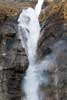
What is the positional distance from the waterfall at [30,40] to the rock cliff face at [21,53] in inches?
19.1

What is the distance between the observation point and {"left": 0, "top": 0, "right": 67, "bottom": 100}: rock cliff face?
21000 mm

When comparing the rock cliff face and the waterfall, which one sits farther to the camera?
the waterfall

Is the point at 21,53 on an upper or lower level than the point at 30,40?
lower

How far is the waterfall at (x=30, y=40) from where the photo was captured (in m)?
22.2

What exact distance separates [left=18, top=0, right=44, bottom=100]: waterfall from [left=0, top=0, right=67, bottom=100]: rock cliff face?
0.49m

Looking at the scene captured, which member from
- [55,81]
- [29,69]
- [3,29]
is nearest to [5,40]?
[3,29]

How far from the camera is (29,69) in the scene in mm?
Result: 22547

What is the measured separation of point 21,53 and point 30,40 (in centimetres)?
245

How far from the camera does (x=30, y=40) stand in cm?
2448

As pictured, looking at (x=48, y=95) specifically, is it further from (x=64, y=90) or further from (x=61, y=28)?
(x=61, y=28)

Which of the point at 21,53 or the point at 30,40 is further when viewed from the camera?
the point at 30,40

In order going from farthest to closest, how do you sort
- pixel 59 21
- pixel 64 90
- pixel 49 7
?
pixel 49 7, pixel 59 21, pixel 64 90

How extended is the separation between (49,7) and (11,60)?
5.86m

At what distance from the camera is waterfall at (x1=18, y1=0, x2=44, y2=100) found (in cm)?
2219
